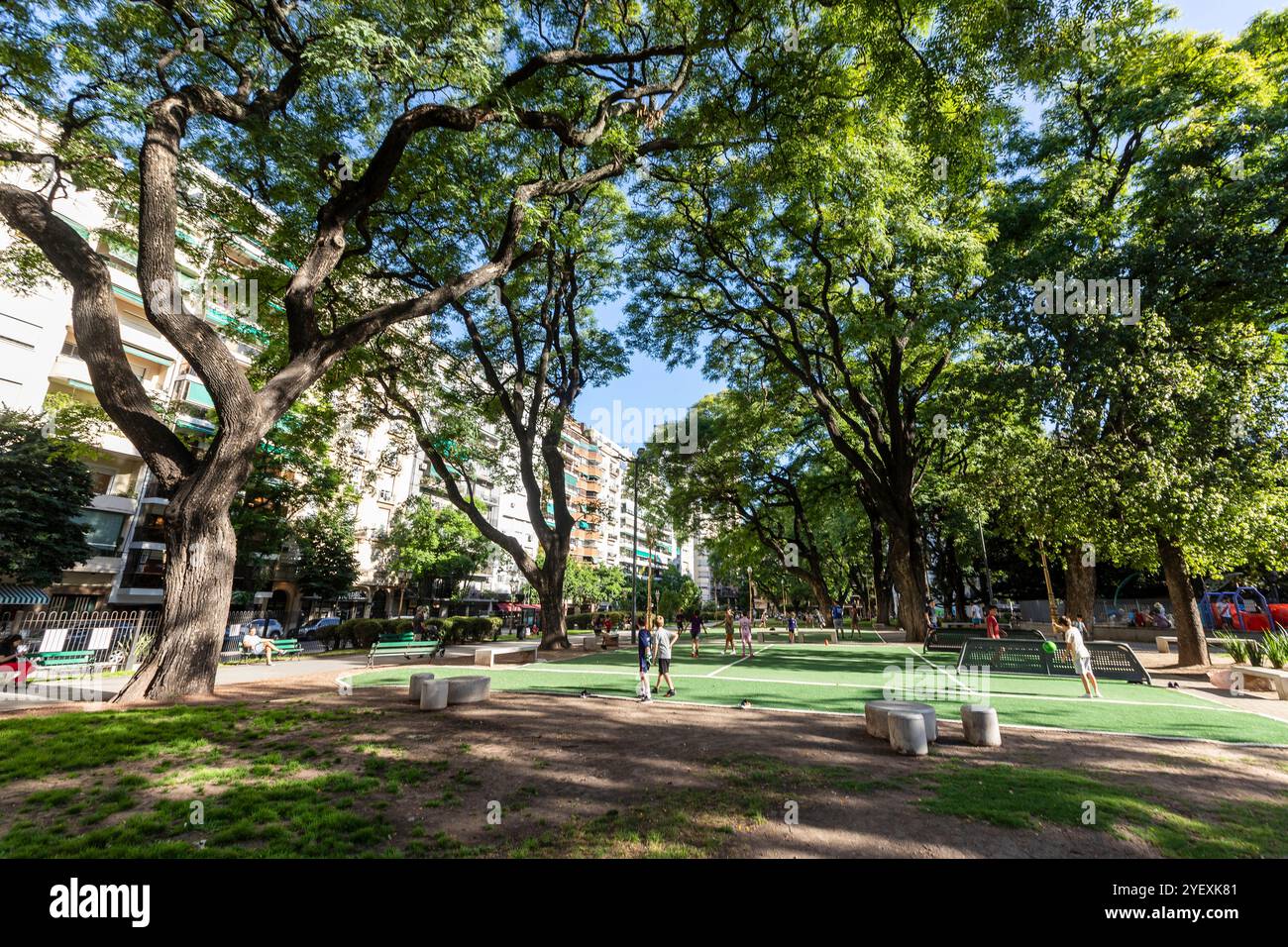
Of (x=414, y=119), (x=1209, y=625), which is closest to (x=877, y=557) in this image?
(x=1209, y=625)

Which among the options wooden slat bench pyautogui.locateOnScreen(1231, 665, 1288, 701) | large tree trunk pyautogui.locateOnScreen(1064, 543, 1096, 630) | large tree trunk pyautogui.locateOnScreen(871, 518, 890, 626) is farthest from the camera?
large tree trunk pyautogui.locateOnScreen(871, 518, 890, 626)

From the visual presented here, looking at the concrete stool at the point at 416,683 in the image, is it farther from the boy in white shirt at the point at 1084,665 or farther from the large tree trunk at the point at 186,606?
the boy in white shirt at the point at 1084,665

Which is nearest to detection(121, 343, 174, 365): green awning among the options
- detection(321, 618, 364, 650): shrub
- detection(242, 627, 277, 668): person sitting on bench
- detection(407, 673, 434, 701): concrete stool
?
detection(321, 618, 364, 650): shrub

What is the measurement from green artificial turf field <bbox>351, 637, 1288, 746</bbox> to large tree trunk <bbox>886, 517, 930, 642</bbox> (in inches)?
172

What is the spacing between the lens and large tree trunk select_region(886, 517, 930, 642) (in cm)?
2097

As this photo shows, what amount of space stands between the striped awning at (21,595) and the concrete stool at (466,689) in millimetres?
25269

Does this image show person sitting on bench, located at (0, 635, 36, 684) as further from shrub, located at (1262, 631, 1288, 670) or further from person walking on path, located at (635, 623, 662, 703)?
shrub, located at (1262, 631, 1288, 670)

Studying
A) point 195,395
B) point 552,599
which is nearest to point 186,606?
point 552,599

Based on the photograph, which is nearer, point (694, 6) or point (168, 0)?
point (168, 0)

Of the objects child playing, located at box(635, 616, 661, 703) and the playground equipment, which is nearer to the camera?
child playing, located at box(635, 616, 661, 703)

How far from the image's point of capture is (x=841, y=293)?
1845 cm

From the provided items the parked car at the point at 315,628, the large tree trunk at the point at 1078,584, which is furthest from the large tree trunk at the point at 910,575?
the parked car at the point at 315,628

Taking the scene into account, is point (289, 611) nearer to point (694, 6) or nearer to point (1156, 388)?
point (694, 6)
